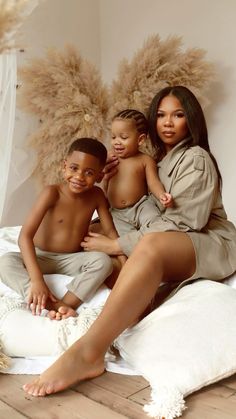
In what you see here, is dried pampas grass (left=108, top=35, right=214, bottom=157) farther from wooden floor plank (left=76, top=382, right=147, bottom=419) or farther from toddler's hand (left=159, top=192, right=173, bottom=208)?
wooden floor plank (left=76, top=382, right=147, bottom=419)

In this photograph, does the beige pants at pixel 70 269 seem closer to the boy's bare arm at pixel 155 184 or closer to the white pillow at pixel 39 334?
the white pillow at pixel 39 334

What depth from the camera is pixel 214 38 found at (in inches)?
88.3

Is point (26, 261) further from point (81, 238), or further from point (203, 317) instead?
point (203, 317)

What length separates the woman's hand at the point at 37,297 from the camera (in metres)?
1.31

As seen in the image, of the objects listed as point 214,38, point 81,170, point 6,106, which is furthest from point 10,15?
point 214,38

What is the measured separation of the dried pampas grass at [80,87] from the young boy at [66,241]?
59 cm

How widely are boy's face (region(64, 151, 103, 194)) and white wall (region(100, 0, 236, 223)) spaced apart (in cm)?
108

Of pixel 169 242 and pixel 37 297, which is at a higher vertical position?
pixel 169 242

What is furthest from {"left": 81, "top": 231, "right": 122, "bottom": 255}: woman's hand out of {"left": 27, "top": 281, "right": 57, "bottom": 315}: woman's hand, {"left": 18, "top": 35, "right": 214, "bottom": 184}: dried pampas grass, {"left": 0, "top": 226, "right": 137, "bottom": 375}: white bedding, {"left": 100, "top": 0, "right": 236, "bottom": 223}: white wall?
{"left": 100, "top": 0, "right": 236, "bottom": 223}: white wall

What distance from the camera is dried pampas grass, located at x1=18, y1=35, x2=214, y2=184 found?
2027mm

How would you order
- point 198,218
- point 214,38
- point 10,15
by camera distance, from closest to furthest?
point 10,15, point 198,218, point 214,38

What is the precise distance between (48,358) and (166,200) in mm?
576

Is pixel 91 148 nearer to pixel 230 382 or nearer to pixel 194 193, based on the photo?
pixel 194 193

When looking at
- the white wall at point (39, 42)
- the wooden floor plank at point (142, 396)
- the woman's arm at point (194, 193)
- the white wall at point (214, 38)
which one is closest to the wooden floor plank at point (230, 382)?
the wooden floor plank at point (142, 396)
